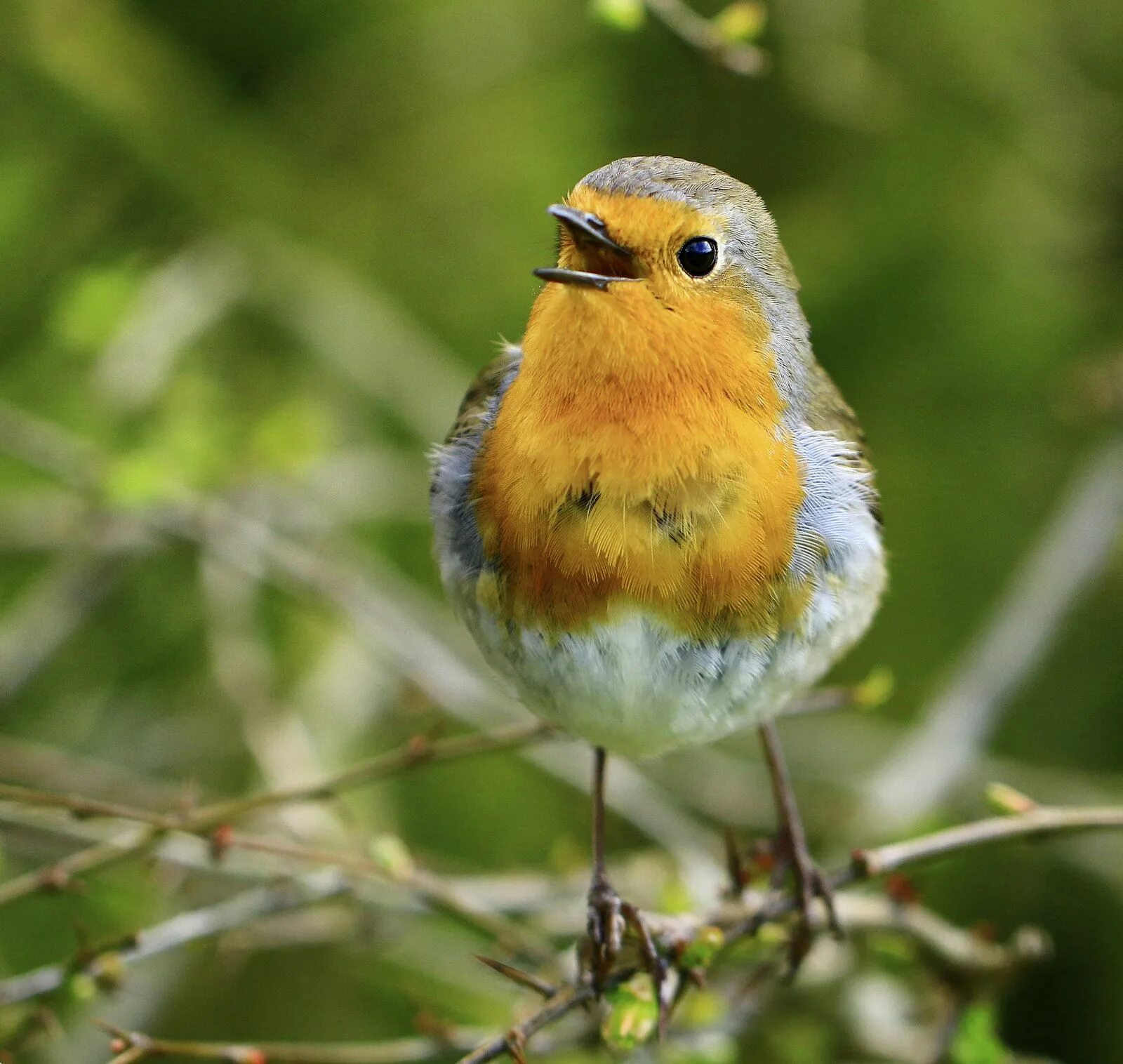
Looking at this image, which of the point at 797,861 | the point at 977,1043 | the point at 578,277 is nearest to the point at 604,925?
the point at 797,861

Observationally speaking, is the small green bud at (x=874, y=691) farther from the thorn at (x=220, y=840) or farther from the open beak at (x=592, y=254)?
the thorn at (x=220, y=840)

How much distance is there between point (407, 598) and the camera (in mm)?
3881

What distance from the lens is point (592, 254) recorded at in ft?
6.96

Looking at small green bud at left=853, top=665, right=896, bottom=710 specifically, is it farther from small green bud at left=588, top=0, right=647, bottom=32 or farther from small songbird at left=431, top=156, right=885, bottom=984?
small green bud at left=588, top=0, right=647, bottom=32

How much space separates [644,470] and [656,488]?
0.03 m

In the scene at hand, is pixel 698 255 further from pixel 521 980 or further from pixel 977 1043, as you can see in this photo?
pixel 977 1043

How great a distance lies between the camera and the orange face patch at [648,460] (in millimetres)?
2145

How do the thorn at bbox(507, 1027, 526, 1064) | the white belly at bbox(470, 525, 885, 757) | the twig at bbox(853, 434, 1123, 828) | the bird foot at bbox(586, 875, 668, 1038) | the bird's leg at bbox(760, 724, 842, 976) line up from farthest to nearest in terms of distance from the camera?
the twig at bbox(853, 434, 1123, 828), the bird's leg at bbox(760, 724, 842, 976), the white belly at bbox(470, 525, 885, 757), the bird foot at bbox(586, 875, 668, 1038), the thorn at bbox(507, 1027, 526, 1064)

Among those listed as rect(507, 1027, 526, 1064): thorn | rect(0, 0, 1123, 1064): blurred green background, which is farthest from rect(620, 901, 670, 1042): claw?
rect(0, 0, 1123, 1064): blurred green background

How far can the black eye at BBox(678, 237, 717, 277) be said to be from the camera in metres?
2.14

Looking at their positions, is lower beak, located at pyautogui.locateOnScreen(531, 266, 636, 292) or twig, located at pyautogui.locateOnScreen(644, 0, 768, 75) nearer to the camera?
lower beak, located at pyautogui.locateOnScreen(531, 266, 636, 292)

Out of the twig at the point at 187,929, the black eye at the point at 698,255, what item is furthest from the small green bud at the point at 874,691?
the twig at the point at 187,929

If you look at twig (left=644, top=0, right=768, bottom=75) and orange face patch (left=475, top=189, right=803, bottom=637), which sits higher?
twig (left=644, top=0, right=768, bottom=75)

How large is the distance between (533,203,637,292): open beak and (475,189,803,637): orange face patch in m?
0.03
